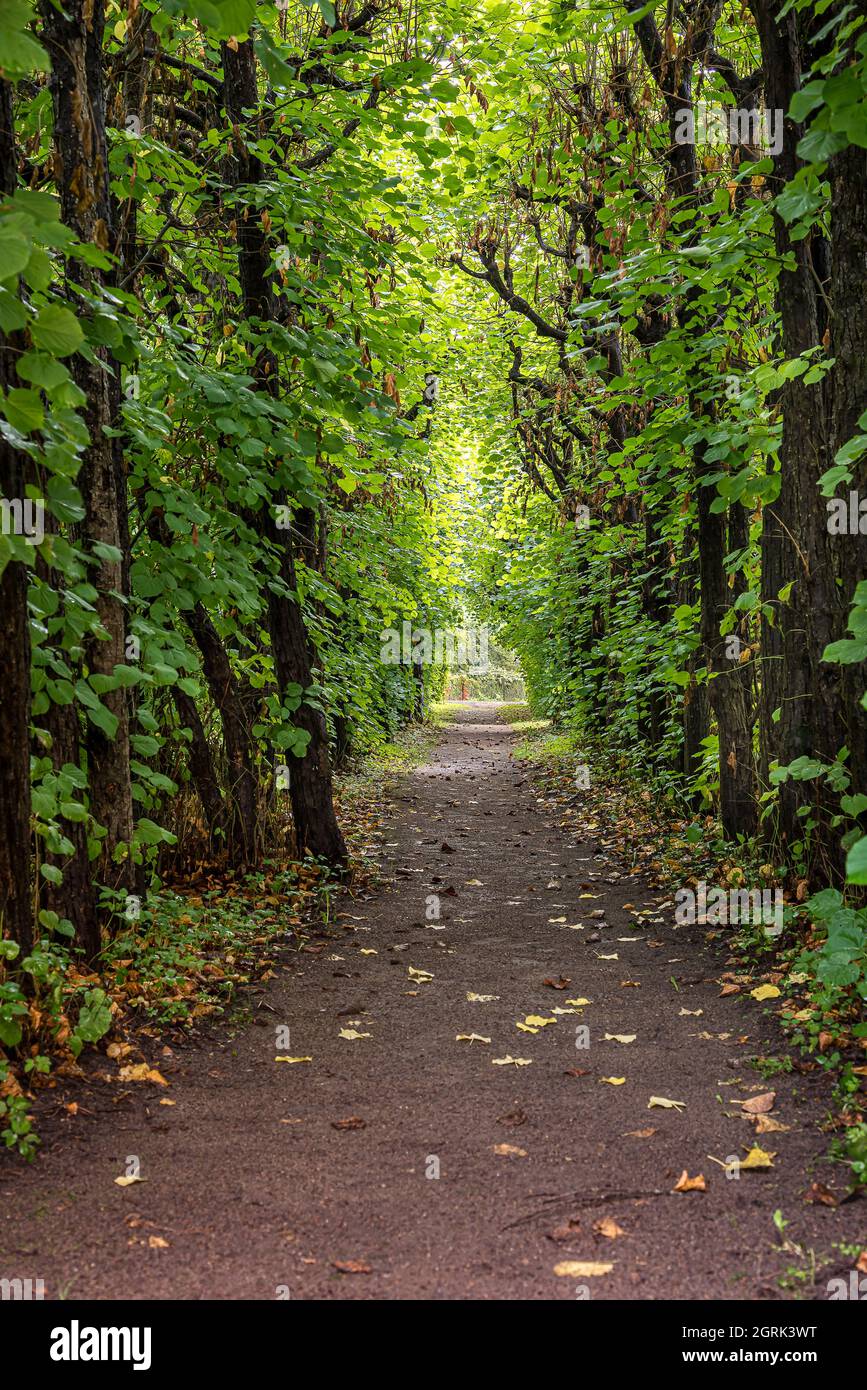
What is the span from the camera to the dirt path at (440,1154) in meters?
3.03

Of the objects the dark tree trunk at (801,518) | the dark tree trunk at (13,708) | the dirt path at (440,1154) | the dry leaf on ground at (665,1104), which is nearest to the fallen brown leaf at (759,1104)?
the dirt path at (440,1154)

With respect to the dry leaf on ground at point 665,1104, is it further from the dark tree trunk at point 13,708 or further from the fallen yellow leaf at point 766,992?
the dark tree trunk at point 13,708

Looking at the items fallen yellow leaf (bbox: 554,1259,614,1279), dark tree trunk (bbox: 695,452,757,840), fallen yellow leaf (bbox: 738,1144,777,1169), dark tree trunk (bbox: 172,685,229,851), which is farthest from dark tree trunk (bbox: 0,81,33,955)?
dark tree trunk (bbox: 695,452,757,840)

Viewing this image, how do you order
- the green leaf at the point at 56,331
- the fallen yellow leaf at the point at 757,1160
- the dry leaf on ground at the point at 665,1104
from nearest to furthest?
the green leaf at the point at 56,331 < the fallen yellow leaf at the point at 757,1160 < the dry leaf on ground at the point at 665,1104

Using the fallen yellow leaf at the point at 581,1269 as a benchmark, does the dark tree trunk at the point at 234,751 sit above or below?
above

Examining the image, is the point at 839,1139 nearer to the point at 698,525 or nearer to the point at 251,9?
the point at 251,9

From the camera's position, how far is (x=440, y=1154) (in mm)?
3852

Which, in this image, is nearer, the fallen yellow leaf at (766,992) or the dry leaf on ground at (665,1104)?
the dry leaf on ground at (665,1104)

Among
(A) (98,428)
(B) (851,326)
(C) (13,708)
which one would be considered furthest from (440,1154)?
(B) (851,326)

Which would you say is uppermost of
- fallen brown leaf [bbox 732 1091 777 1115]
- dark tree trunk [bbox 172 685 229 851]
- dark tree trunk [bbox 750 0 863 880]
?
dark tree trunk [bbox 750 0 863 880]

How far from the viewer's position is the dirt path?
9.94ft

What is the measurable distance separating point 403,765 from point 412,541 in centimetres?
425

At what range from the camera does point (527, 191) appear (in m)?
12.8

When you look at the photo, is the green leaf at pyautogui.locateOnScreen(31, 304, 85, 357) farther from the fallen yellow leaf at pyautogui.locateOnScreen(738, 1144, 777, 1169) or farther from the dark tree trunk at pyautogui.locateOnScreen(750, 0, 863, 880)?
the dark tree trunk at pyautogui.locateOnScreen(750, 0, 863, 880)
